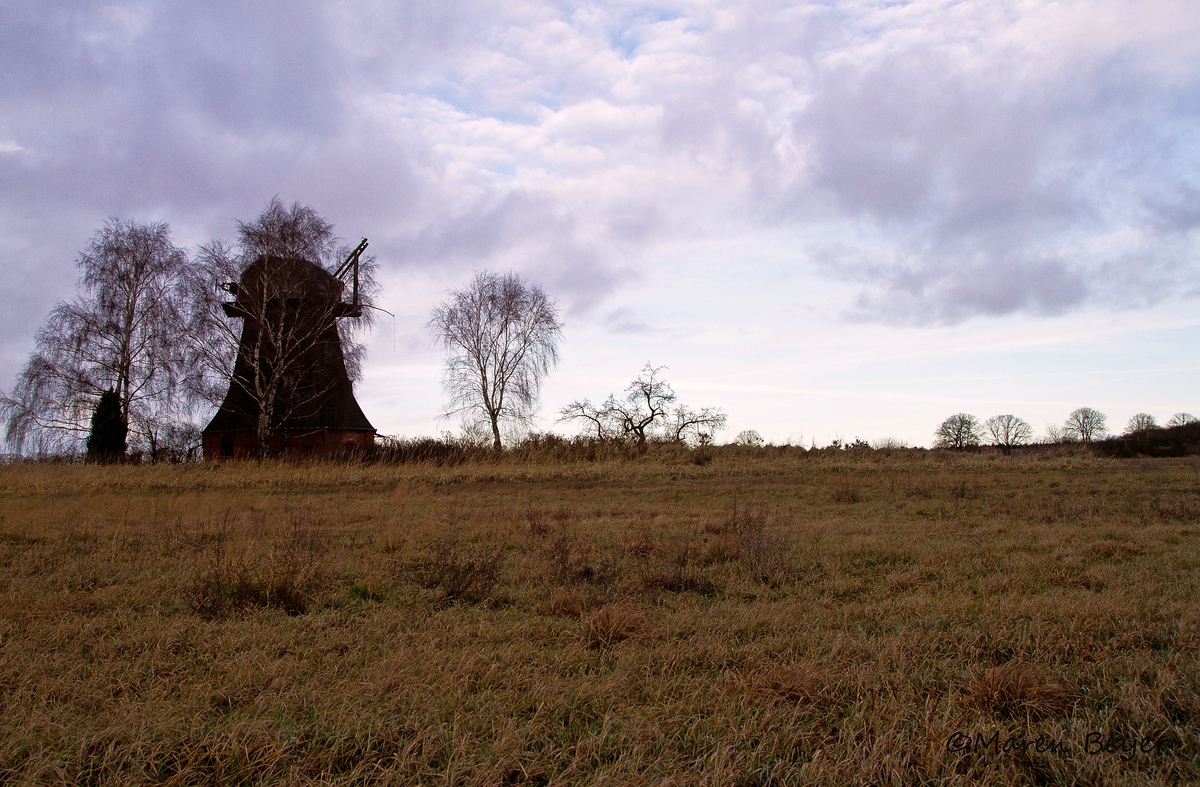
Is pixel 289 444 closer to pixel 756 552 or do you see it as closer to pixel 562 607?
pixel 756 552

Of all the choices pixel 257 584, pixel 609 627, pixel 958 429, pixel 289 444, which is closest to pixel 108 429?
pixel 289 444

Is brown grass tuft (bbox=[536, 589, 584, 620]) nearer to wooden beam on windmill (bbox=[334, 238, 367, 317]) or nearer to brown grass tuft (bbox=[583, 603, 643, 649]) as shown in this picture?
brown grass tuft (bbox=[583, 603, 643, 649])

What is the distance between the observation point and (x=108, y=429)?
24.4 metres

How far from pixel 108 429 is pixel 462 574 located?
24579mm

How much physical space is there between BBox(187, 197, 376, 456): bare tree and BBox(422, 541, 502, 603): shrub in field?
19.3 m

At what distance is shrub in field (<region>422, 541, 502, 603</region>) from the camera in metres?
5.22

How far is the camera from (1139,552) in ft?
23.2

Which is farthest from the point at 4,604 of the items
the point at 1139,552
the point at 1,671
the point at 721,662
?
the point at 1139,552

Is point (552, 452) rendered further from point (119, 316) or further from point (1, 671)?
point (1, 671)

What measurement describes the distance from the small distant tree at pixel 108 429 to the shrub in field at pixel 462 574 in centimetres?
2250

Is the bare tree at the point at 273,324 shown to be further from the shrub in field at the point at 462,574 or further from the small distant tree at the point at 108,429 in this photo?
the shrub in field at the point at 462,574

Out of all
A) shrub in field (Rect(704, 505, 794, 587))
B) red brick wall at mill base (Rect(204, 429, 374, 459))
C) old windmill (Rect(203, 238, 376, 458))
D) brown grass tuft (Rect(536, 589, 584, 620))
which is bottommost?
brown grass tuft (Rect(536, 589, 584, 620))

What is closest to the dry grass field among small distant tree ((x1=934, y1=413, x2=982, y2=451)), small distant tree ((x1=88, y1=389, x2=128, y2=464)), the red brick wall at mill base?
the red brick wall at mill base

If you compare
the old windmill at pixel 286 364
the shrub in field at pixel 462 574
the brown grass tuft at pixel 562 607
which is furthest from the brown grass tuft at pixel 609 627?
the old windmill at pixel 286 364
